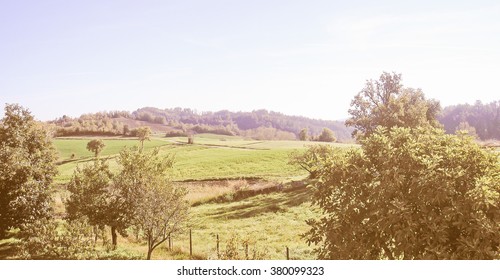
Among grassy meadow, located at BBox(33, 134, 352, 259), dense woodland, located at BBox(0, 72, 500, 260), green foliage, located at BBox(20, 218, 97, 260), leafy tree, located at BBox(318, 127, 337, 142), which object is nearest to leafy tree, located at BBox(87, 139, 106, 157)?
grassy meadow, located at BBox(33, 134, 352, 259)

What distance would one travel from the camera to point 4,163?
2497cm

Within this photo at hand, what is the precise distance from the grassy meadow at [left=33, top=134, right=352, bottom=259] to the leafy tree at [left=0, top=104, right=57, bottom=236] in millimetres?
2272

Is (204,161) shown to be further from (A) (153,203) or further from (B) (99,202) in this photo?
(A) (153,203)

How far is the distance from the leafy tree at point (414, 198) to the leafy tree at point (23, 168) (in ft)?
75.2

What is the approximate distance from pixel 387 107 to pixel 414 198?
38.2 meters

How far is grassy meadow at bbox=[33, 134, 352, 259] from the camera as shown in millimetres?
26609

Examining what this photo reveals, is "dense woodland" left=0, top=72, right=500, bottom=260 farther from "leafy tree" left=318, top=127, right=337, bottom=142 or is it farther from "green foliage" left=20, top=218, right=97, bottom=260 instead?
"leafy tree" left=318, top=127, right=337, bottom=142

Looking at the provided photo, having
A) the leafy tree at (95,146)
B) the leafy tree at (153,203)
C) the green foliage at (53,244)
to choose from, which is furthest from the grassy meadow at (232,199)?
the green foliage at (53,244)

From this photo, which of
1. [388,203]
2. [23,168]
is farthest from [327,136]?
[388,203]

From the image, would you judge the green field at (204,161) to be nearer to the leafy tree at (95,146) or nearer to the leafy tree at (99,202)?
the leafy tree at (95,146)

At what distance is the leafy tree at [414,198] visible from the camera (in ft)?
35.4

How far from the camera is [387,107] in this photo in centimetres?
4703
